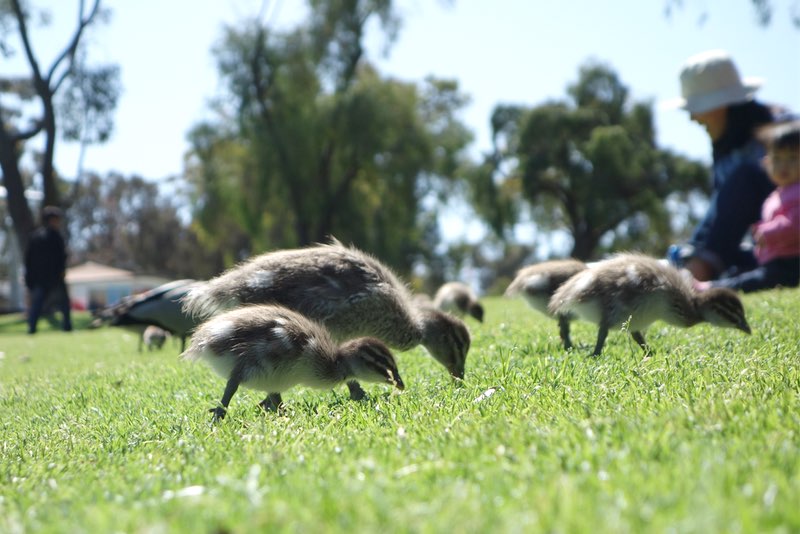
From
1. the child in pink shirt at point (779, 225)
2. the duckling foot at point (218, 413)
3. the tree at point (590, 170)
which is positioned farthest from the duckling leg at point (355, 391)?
the tree at point (590, 170)

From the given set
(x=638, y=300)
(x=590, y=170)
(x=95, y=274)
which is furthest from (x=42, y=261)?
(x=95, y=274)

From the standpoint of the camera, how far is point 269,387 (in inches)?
205

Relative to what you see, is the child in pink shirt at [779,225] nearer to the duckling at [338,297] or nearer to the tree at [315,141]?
the duckling at [338,297]

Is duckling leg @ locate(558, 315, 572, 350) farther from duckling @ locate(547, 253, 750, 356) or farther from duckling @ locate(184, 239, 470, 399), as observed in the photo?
duckling @ locate(184, 239, 470, 399)

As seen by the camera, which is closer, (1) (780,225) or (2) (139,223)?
(1) (780,225)

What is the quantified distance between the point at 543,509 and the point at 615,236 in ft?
142

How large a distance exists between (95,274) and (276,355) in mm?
75566

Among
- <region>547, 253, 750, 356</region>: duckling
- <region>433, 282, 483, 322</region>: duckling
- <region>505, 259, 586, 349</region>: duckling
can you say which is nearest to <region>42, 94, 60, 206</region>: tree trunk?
<region>433, 282, 483, 322</region>: duckling

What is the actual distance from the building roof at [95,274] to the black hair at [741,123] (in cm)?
6840

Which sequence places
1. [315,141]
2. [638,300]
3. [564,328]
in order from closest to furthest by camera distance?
[638,300] < [564,328] < [315,141]

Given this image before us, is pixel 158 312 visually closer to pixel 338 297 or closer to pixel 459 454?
pixel 338 297

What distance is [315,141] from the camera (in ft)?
109

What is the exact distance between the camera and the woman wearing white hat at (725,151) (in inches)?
412

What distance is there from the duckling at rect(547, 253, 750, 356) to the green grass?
33cm
